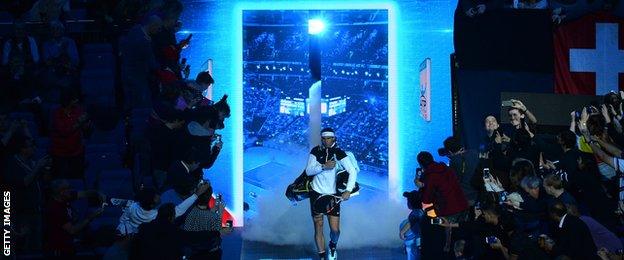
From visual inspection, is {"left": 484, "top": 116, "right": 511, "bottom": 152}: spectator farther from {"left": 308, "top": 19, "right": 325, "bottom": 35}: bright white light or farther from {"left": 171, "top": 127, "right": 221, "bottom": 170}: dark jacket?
{"left": 308, "top": 19, "right": 325, "bottom": 35}: bright white light

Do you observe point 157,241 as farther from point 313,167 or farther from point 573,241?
point 313,167

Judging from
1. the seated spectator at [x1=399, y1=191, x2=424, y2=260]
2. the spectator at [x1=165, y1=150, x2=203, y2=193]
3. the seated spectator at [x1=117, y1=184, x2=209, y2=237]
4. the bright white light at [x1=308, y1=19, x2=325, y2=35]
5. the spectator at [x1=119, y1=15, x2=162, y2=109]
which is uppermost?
the bright white light at [x1=308, y1=19, x2=325, y2=35]

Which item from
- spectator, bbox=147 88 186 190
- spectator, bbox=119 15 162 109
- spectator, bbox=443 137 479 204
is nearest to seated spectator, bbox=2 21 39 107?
spectator, bbox=119 15 162 109

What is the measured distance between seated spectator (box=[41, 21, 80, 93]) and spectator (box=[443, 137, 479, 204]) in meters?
4.64

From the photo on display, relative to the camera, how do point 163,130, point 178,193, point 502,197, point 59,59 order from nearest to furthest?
point 178,193, point 163,130, point 502,197, point 59,59

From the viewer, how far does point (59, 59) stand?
12.6 m

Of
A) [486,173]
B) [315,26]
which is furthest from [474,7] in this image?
[486,173]

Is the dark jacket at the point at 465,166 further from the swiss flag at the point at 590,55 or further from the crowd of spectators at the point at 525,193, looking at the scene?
the swiss flag at the point at 590,55

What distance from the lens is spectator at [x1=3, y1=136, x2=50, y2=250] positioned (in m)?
10.6

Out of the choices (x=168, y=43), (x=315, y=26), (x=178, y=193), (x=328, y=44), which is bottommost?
(x=178, y=193)

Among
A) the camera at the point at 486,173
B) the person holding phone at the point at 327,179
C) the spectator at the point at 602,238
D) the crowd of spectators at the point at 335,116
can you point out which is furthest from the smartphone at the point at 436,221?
the crowd of spectators at the point at 335,116

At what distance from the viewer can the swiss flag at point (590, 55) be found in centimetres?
1327

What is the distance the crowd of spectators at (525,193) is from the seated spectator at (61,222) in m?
3.47

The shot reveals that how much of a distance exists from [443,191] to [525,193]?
1151 millimetres
